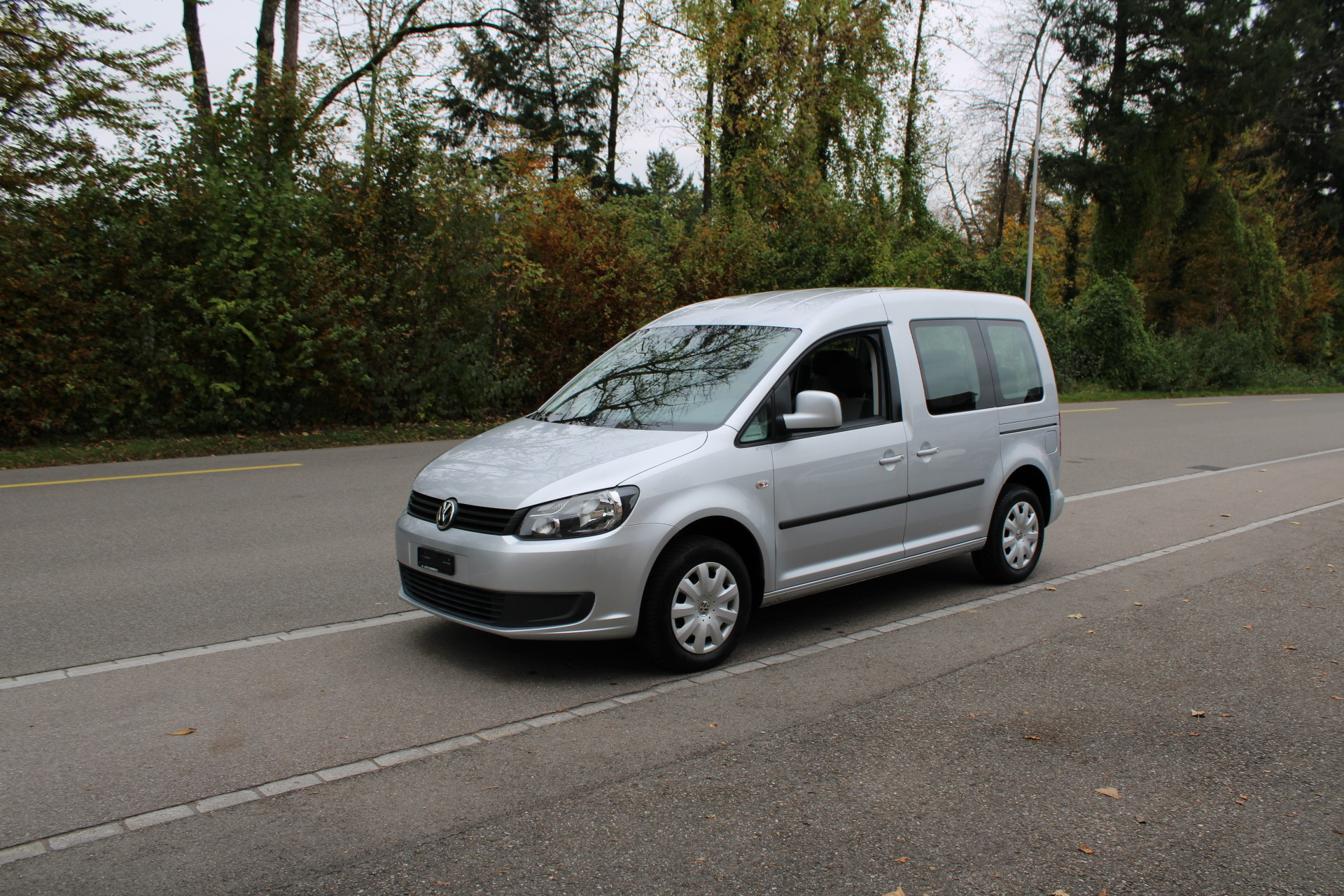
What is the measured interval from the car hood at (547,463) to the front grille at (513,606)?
40 centimetres

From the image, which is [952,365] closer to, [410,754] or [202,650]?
[410,754]

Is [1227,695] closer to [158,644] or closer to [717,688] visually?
[717,688]

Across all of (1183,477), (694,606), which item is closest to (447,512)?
(694,606)

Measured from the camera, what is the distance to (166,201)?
14.3 m

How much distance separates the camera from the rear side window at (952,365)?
20.8ft

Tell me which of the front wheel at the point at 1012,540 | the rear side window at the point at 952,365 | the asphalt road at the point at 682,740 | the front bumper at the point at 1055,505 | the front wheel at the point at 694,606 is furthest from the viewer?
the front bumper at the point at 1055,505

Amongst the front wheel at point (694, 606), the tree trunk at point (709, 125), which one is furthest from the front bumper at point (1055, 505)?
the tree trunk at point (709, 125)

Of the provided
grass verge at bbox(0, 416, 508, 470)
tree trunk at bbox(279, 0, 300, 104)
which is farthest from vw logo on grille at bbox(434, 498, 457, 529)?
tree trunk at bbox(279, 0, 300, 104)

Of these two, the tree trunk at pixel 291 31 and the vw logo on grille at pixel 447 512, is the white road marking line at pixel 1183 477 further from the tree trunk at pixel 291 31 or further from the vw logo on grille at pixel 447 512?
the tree trunk at pixel 291 31

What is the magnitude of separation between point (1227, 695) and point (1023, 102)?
44.4 m

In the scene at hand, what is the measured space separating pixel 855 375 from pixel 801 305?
51cm

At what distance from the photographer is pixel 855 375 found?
20.0 ft

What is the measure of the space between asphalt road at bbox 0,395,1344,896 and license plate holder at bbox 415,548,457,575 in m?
0.50

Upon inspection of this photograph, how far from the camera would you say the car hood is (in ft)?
15.7
